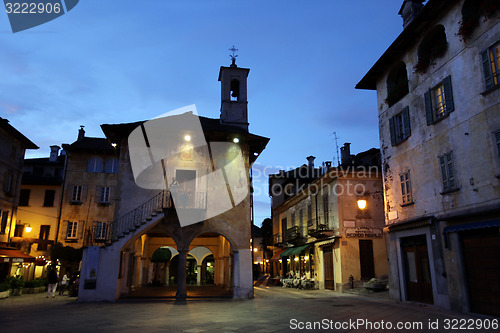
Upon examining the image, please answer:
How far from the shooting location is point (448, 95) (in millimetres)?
13055

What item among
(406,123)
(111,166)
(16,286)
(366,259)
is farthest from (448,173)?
(111,166)

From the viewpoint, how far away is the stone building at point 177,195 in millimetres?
17500

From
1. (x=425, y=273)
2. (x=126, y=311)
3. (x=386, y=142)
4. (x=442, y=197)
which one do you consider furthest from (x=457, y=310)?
(x=126, y=311)

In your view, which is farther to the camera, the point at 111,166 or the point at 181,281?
the point at 111,166

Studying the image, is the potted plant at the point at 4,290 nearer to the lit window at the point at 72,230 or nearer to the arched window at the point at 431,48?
the lit window at the point at 72,230

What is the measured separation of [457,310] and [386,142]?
→ 7.75 meters

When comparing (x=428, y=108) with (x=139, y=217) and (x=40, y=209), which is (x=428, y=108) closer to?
(x=139, y=217)

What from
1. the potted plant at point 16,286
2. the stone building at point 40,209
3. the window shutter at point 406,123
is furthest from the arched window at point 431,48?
the stone building at point 40,209

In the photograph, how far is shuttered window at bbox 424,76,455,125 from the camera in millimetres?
13031

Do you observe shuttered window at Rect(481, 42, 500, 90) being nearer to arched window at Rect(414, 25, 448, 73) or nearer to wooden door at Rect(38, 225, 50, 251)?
arched window at Rect(414, 25, 448, 73)

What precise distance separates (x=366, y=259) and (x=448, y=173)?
37.6 feet

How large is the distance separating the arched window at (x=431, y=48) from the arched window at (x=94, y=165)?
27.3 metres

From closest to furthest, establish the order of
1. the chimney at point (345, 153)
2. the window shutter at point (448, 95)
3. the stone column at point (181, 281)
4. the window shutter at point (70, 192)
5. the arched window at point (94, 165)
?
the window shutter at point (448, 95)
the stone column at point (181, 281)
the window shutter at point (70, 192)
the arched window at point (94, 165)
the chimney at point (345, 153)

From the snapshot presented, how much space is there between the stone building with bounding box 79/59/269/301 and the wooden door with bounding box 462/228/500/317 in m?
9.69
